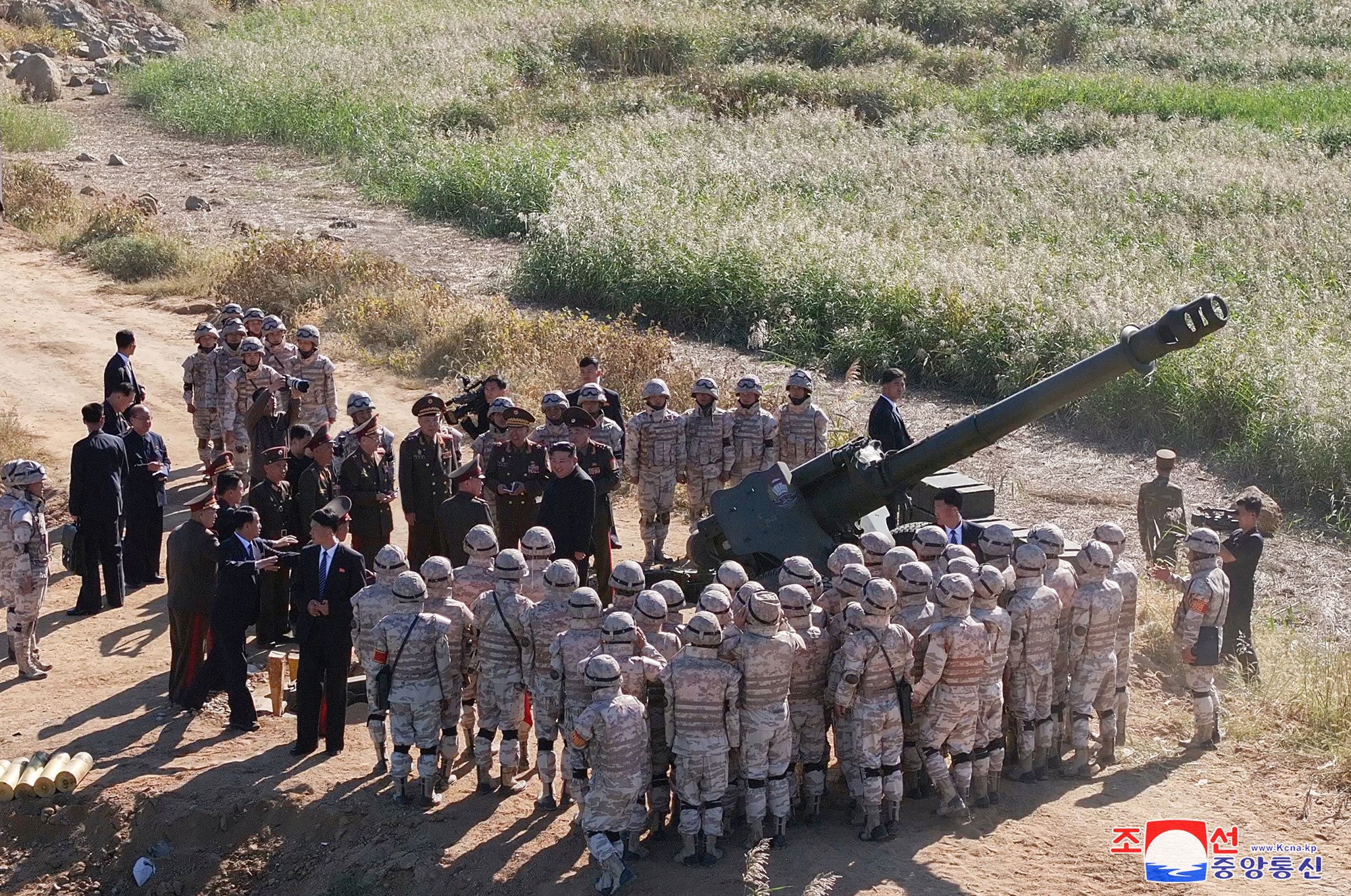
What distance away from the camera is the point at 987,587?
29.3ft

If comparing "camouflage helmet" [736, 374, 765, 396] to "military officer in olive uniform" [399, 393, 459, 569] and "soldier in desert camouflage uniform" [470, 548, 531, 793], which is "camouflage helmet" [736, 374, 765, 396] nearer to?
"military officer in olive uniform" [399, 393, 459, 569]

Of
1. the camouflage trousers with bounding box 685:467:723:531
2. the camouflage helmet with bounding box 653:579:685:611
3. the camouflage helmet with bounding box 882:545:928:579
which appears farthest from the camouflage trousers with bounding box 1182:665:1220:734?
the camouflage trousers with bounding box 685:467:723:531

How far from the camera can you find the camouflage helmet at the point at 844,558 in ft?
30.3

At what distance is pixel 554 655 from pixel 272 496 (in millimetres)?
3830

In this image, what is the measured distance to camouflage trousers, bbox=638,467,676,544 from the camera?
12953 millimetres

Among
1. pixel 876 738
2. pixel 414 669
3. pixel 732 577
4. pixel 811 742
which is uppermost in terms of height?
pixel 732 577

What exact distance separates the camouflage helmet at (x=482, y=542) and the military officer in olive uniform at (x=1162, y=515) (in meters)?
5.95

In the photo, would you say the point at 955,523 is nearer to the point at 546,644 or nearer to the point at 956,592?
the point at 956,592

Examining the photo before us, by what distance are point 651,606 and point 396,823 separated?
2125 mm

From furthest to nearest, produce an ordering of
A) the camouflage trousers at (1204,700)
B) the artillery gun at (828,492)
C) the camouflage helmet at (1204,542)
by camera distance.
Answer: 1. the artillery gun at (828,492)
2. the camouflage trousers at (1204,700)
3. the camouflage helmet at (1204,542)

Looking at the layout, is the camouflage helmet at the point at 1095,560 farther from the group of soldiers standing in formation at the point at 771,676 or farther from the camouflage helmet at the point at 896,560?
the camouflage helmet at the point at 896,560

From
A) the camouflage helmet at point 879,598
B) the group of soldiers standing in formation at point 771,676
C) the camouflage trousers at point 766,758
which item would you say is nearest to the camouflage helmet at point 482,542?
the group of soldiers standing in formation at point 771,676

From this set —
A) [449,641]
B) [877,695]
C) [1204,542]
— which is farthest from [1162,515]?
[449,641]

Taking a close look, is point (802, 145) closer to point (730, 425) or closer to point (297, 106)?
point (297, 106)
